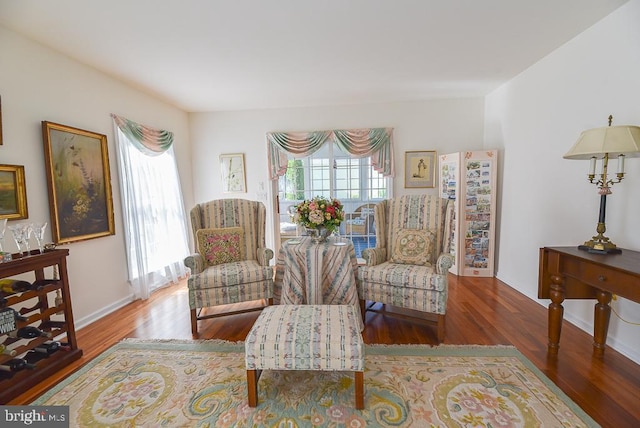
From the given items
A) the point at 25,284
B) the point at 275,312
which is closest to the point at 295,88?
the point at 275,312

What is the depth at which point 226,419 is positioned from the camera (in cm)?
152

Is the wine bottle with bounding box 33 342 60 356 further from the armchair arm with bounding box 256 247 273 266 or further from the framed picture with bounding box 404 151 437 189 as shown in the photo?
the framed picture with bounding box 404 151 437 189

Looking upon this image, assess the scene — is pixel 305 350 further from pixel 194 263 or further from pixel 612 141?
pixel 612 141

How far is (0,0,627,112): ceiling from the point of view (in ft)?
6.33

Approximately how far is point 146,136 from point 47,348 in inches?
95.1

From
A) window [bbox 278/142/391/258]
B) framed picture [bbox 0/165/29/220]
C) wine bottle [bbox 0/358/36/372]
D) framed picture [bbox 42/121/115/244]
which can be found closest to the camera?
wine bottle [bbox 0/358/36/372]

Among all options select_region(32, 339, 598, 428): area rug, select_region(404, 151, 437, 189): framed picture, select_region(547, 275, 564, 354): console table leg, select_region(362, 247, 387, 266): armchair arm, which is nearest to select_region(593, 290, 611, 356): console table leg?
select_region(547, 275, 564, 354): console table leg

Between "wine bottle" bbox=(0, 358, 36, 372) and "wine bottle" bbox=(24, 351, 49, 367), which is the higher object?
"wine bottle" bbox=(0, 358, 36, 372)

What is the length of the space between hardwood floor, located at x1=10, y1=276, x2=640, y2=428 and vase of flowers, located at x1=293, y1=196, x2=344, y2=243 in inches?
37.5

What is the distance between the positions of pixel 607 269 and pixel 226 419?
2.34 meters

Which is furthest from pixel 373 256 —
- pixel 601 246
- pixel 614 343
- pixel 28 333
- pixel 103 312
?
pixel 103 312

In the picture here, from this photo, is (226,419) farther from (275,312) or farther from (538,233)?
(538,233)

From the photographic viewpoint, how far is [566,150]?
2.52 m

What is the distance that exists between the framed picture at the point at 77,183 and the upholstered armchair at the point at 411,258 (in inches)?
106
